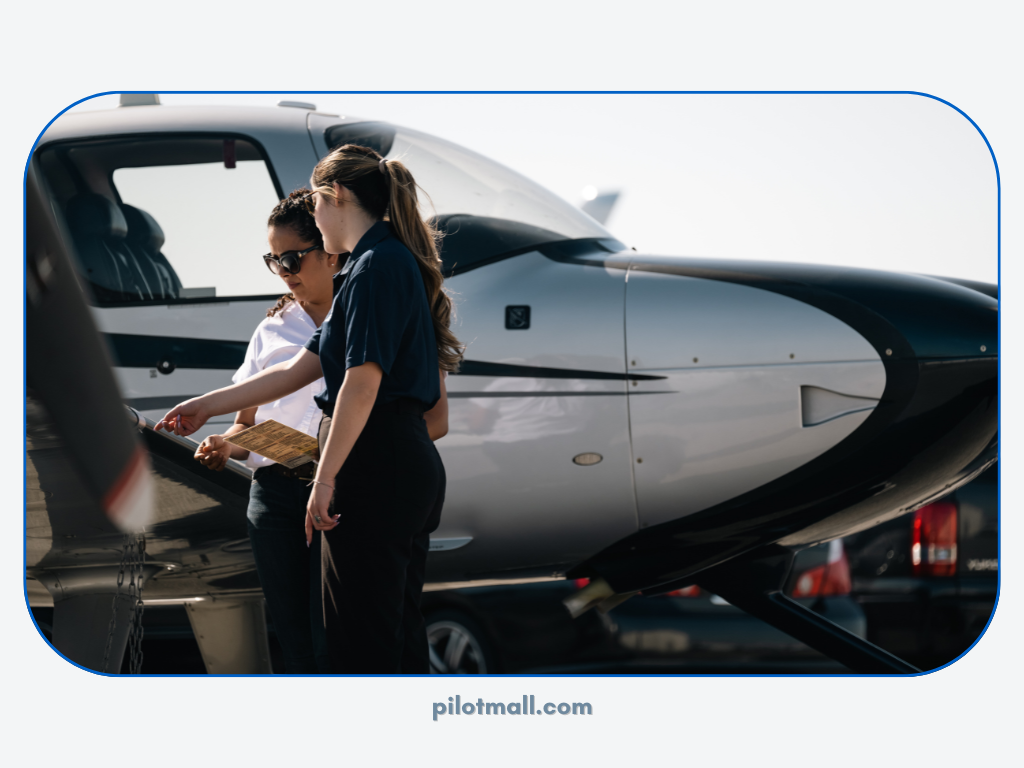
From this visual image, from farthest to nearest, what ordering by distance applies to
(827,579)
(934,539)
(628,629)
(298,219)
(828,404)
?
(827,579) < (628,629) < (934,539) < (828,404) < (298,219)

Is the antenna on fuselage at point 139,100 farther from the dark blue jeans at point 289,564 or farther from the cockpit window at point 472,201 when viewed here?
the dark blue jeans at point 289,564

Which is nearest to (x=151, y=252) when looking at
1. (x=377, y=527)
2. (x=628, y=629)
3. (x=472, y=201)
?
(x=472, y=201)

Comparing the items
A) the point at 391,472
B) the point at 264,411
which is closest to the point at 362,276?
the point at 391,472

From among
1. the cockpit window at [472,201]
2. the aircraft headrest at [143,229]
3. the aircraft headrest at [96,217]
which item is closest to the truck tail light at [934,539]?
the cockpit window at [472,201]

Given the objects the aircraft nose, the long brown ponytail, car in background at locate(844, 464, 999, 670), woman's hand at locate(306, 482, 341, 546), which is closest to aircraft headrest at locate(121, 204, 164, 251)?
the long brown ponytail

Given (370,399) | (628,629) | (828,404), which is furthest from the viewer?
(628,629)

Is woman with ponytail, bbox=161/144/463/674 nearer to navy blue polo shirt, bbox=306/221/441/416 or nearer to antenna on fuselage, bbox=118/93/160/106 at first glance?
navy blue polo shirt, bbox=306/221/441/416

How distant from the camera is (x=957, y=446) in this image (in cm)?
248

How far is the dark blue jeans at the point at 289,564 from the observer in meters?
2.06

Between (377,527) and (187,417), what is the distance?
0.51 metres

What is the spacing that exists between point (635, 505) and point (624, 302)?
60 centimetres

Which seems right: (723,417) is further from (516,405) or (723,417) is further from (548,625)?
(548,625)

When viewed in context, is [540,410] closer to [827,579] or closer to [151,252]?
[151,252]

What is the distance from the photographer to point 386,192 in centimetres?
193
